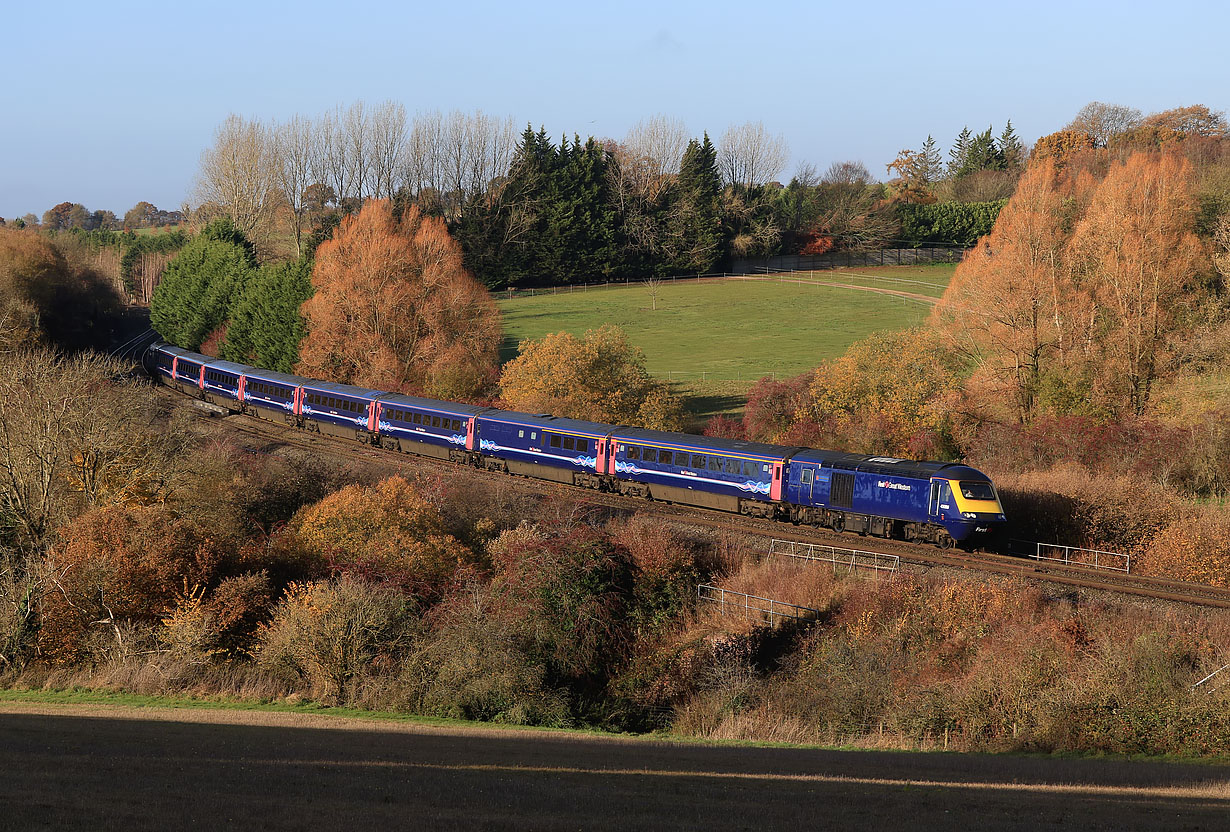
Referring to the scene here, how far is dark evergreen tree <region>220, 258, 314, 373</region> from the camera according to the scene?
74.1 meters

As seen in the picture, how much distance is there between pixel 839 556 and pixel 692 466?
7550mm

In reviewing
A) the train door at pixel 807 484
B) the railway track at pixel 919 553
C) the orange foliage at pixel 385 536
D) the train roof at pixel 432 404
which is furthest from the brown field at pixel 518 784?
the train roof at pixel 432 404


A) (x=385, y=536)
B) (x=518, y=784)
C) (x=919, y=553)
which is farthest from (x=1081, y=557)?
(x=518, y=784)

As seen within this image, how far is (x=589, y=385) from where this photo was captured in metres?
52.2

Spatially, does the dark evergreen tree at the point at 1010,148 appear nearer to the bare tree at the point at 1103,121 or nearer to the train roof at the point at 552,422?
the bare tree at the point at 1103,121

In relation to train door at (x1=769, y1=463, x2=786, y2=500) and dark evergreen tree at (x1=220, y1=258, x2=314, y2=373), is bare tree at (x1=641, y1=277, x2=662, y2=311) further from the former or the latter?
train door at (x1=769, y1=463, x2=786, y2=500)

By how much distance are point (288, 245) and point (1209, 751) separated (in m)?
111

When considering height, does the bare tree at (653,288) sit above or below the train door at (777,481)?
above

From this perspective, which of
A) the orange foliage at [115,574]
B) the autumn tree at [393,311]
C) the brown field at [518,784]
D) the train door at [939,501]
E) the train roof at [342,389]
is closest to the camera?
the brown field at [518,784]

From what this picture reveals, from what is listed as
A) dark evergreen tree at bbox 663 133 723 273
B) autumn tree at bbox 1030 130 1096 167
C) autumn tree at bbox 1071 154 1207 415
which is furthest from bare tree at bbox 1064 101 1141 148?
autumn tree at bbox 1071 154 1207 415

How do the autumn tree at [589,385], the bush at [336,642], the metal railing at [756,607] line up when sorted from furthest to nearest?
1. the autumn tree at [589,385]
2. the metal railing at [756,607]
3. the bush at [336,642]

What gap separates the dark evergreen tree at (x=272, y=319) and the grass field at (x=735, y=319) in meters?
17.3

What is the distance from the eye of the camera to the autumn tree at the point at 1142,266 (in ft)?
153

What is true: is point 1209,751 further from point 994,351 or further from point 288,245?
point 288,245
